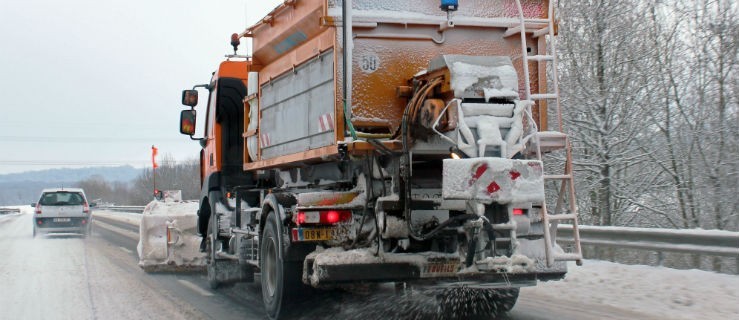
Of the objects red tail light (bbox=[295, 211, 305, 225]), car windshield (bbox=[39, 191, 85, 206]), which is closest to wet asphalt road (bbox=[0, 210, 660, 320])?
red tail light (bbox=[295, 211, 305, 225])

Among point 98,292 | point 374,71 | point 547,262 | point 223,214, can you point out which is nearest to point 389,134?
point 374,71

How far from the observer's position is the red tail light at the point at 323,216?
267 inches

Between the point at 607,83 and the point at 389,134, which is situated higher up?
the point at 607,83

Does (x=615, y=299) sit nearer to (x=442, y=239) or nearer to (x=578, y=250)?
(x=578, y=250)

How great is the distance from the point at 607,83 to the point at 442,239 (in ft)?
40.9

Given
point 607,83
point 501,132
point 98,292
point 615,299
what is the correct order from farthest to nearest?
1. point 607,83
2. point 98,292
3. point 615,299
4. point 501,132

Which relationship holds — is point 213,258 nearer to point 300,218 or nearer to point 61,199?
point 300,218

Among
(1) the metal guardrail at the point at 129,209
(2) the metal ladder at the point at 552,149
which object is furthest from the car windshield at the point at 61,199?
(2) the metal ladder at the point at 552,149

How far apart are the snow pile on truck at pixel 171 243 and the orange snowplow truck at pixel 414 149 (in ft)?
16.0

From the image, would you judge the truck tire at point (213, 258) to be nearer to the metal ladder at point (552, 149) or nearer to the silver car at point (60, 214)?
the metal ladder at point (552, 149)

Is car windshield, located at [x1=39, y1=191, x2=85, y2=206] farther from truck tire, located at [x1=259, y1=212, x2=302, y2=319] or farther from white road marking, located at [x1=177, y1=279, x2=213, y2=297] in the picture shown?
truck tire, located at [x1=259, y1=212, x2=302, y2=319]

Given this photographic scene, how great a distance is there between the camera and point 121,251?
58.3 feet

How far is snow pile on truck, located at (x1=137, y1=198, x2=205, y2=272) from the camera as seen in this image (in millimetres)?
12780

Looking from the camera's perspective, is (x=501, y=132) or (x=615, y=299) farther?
(x=615, y=299)
